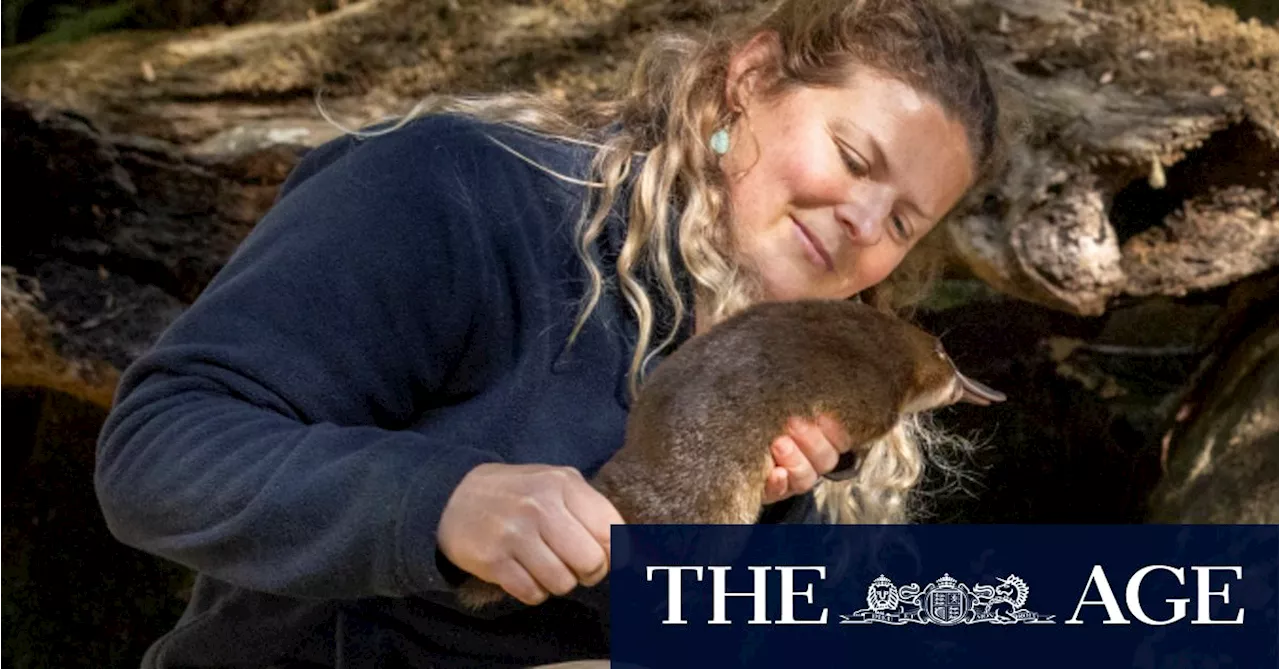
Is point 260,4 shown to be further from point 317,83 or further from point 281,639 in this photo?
point 281,639

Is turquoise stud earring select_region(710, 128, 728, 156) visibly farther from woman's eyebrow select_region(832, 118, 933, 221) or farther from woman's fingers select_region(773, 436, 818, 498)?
woman's fingers select_region(773, 436, 818, 498)

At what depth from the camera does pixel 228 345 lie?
104 cm

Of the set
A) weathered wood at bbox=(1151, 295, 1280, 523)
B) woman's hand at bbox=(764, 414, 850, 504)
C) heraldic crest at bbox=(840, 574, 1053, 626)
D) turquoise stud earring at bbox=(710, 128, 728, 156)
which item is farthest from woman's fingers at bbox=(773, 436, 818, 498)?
weathered wood at bbox=(1151, 295, 1280, 523)

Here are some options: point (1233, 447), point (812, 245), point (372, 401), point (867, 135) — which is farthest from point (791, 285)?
point (1233, 447)

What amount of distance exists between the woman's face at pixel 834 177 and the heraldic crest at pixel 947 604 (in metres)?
0.31

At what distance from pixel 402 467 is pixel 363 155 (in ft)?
1.22

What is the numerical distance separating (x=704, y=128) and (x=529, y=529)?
52 cm

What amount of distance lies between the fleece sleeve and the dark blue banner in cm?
15

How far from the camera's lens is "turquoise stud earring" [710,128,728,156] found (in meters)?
1.22

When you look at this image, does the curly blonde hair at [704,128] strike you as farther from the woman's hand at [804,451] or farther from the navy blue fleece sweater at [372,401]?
the woman's hand at [804,451]

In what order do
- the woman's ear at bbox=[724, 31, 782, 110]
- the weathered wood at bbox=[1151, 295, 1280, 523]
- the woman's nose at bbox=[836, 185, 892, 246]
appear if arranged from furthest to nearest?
the weathered wood at bbox=[1151, 295, 1280, 523]
the woman's ear at bbox=[724, 31, 782, 110]
the woman's nose at bbox=[836, 185, 892, 246]

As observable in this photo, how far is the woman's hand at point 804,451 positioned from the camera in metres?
0.97

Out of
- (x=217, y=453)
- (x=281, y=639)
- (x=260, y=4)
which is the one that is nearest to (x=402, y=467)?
→ (x=217, y=453)

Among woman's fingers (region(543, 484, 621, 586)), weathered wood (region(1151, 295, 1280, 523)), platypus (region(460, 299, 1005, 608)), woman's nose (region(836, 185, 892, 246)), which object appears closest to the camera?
woman's fingers (region(543, 484, 621, 586))
